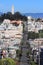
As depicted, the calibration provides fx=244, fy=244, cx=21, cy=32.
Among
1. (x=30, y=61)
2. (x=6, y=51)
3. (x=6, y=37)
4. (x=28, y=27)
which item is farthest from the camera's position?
(x=28, y=27)

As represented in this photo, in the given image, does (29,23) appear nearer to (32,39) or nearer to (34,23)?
(34,23)

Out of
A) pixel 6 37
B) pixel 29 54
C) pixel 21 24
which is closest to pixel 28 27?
pixel 21 24

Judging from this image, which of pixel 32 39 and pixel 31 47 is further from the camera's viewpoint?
pixel 32 39

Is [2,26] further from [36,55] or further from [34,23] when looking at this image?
[36,55]

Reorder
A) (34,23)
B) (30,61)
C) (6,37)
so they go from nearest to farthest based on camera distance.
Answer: (30,61) < (6,37) < (34,23)

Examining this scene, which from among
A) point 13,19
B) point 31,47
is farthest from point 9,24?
point 31,47

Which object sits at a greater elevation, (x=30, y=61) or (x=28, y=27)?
(x=28, y=27)

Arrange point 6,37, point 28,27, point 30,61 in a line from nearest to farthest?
point 30,61
point 6,37
point 28,27

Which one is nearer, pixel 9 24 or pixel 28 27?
pixel 28 27

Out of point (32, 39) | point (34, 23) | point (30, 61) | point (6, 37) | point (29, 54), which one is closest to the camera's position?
point (30, 61)
